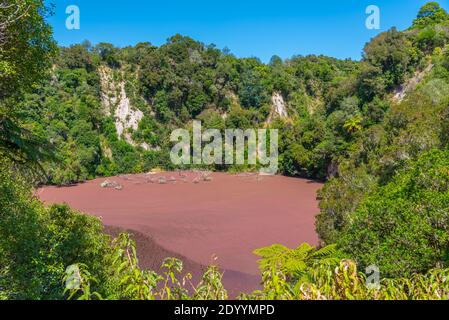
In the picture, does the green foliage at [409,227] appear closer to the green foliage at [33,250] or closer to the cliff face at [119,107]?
the green foliage at [33,250]

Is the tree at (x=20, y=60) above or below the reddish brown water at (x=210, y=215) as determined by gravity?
above

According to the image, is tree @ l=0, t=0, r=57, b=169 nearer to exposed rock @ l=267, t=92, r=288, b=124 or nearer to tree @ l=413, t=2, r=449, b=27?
exposed rock @ l=267, t=92, r=288, b=124

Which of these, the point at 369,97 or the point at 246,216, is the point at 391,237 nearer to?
the point at 246,216

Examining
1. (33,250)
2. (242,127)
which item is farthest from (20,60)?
(242,127)

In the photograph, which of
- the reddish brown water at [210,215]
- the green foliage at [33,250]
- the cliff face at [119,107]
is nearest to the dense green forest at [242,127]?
the green foliage at [33,250]

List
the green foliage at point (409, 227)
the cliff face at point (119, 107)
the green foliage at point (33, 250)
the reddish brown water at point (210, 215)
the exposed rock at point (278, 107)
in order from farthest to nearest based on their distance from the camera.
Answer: the exposed rock at point (278, 107) < the cliff face at point (119, 107) < the reddish brown water at point (210, 215) < the green foliage at point (409, 227) < the green foliage at point (33, 250)

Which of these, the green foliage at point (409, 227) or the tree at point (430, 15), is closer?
the green foliage at point (409, 227)
